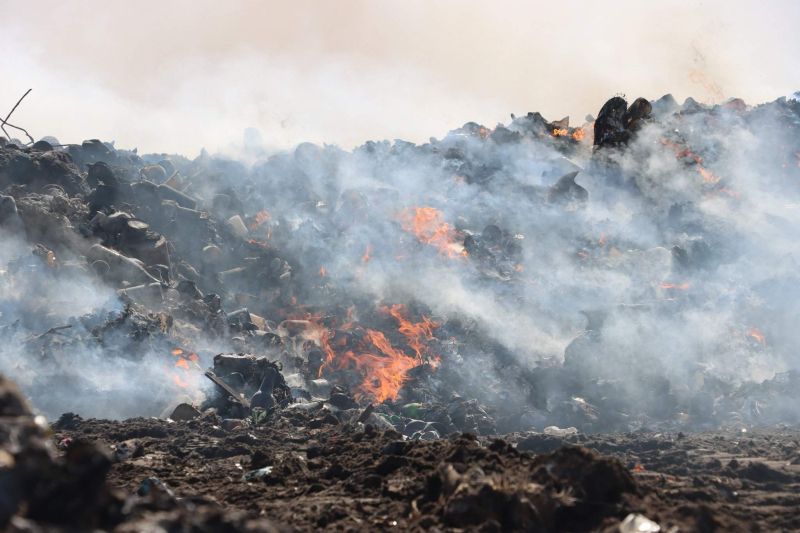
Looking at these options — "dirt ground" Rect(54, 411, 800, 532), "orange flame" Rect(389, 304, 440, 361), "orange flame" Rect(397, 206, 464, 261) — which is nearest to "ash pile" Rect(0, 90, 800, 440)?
"orange flame" Rect(389, 304, 440, 361)

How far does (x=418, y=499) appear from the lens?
18.4 feet

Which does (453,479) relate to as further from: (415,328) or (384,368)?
(415,328)

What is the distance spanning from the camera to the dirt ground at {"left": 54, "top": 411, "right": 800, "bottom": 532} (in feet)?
15.4

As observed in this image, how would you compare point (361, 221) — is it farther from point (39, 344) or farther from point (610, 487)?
point (610, 487)

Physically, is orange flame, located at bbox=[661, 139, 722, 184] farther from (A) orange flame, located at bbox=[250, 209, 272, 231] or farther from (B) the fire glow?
(A) orange flame, located at bbox=[250, 209, 272, 231]

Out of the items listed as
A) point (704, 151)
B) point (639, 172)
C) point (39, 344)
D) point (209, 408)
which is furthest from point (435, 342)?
point (704, 151)

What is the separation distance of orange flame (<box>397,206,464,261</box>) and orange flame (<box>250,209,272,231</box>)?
19.9 ft

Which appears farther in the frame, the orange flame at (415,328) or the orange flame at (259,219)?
the orange flame at (259,219)

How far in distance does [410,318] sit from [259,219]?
9686 mm

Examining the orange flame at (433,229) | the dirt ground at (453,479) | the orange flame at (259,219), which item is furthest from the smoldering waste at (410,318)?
the orange flame at (259,219)

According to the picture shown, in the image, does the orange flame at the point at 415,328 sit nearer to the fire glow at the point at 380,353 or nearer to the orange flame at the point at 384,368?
the fire glow at the point at 380,353

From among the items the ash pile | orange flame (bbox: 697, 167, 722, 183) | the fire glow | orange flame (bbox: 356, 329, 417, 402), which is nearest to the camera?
the ash pile

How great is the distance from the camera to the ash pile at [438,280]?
567 inches

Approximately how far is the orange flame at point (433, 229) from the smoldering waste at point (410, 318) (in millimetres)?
153
